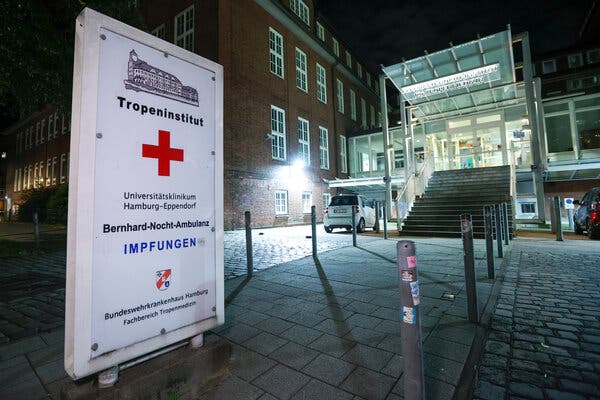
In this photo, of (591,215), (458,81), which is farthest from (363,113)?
(591,215)

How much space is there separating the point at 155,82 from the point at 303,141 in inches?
724

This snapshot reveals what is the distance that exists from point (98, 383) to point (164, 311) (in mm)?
591

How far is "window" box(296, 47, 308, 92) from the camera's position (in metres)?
20.1

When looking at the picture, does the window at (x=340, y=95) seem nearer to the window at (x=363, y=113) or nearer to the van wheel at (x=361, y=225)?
the window at (x=363, y=113)

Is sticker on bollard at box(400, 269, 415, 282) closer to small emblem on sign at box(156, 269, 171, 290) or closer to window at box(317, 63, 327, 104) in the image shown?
small emblem on sign at box(156, 269, 171, 290)

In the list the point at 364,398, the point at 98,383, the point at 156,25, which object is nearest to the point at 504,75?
the point at 364,398

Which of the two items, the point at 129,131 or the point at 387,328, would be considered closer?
the point at 129,131

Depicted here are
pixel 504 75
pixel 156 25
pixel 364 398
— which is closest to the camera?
pixel 364 398

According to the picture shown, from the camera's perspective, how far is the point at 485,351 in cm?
245

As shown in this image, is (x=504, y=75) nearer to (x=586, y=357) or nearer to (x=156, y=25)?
(x=586, y=357)

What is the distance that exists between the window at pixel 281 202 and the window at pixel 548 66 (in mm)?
33699

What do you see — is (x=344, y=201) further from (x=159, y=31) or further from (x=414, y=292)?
(x=159, y=31)

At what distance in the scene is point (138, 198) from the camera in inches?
80.5

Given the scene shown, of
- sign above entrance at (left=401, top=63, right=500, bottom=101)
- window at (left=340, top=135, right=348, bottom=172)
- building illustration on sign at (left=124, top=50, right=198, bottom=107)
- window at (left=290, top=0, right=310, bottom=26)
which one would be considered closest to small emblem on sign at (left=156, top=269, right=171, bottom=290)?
building illustration on sign at (left=124, top=50, right=198, bottom=107)
